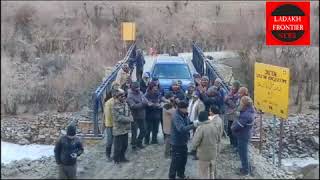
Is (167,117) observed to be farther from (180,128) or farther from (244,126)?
(244,126)

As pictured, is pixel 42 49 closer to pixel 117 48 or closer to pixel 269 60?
pixel 117 48

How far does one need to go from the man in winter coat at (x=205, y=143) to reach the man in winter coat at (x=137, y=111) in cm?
250

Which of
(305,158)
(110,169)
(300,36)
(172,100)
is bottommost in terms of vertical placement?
(305,158)

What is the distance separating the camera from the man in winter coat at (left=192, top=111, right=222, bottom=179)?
9453 mm

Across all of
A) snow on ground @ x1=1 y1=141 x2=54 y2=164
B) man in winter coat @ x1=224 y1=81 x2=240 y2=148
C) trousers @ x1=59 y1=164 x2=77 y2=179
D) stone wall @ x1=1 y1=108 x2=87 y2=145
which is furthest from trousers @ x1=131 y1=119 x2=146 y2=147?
stone wall @ x1=1 y1=108 x2=87 y2=145

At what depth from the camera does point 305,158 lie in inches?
749

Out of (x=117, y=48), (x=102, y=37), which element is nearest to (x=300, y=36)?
(x=117, y=48)

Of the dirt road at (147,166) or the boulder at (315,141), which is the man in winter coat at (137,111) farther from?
the boulder at (315,141)

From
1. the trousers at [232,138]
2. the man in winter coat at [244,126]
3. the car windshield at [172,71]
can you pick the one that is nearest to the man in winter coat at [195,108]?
the man in winter coat at [244,126]

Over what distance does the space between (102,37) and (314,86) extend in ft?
Answer: 51.8

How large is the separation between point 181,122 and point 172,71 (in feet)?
28.8

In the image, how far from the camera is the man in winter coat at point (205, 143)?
945cm

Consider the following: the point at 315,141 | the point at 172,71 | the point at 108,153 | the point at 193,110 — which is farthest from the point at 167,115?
the point at 315,141

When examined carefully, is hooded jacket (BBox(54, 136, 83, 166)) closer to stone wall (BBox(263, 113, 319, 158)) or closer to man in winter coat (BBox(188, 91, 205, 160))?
man in winter coat (BBox(188, 91, 205, 160))
